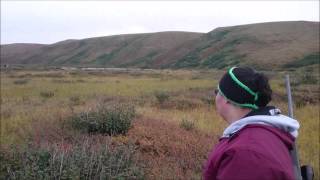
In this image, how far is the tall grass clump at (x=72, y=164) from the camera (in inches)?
243

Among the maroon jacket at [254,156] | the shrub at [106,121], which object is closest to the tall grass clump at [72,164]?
the shrub at [106,121]

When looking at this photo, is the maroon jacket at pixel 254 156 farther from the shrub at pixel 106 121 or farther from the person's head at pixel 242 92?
the shrub at pixel 106 121

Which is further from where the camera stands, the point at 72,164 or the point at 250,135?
the point at 72,164

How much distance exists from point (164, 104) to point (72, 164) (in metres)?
11.2

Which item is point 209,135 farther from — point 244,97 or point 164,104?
point 244,97

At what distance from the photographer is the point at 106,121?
953 centimetres

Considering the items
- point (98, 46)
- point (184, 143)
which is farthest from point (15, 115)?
point (98, 46)

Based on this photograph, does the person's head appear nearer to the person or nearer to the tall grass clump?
the person

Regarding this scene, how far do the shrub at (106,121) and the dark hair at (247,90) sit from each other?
6.46m

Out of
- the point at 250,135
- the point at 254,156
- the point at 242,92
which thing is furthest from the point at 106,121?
the point at 254,156

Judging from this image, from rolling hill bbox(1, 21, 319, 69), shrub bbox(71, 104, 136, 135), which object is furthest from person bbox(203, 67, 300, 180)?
rolling hill bbox(1, 21, 319, 69)

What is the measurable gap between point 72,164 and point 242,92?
371 cm

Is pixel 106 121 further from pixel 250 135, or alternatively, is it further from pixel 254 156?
pixel 254 156

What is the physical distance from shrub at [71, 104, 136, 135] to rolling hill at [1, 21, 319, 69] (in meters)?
50.7
